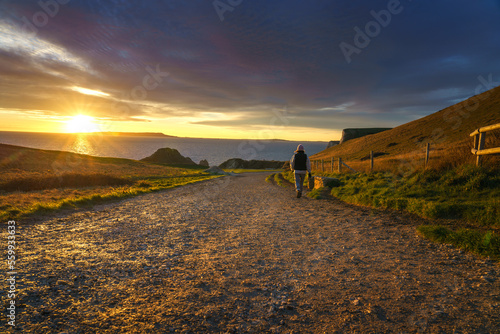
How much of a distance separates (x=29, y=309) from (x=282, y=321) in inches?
139

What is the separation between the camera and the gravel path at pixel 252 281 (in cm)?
335

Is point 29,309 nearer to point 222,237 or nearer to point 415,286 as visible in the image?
point 222,237

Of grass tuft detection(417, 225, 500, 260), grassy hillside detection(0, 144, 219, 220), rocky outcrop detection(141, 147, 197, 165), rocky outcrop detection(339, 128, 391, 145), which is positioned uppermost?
rocky outcrop detection(339, 128, 391, 145)

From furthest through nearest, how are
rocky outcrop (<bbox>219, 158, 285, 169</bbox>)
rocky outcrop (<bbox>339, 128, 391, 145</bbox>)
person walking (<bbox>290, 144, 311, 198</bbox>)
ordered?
1. rocky outcrop (<bbox>339, 128, 391, 145</bbox>)
2. rocky outcrop (<bbox>219, 158, 285, 169</bbox>)
3. person walking (<bbox>290, 144, 311, 198</bbox>)

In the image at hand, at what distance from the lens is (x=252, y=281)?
4.53 m

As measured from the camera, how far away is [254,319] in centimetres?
346

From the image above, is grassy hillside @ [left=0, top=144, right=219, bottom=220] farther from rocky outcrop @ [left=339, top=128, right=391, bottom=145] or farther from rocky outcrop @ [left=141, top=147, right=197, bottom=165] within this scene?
rocky outcrop @ [left=339, top=128, right=391, bottom=145]

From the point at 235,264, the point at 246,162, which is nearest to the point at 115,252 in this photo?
the point at 235,264

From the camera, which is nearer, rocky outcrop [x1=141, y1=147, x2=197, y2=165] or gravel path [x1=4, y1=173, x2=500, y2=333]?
gravel path [x1=4, y1=173, x2=500, y2=333]

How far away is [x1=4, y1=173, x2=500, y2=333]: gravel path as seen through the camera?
335cm

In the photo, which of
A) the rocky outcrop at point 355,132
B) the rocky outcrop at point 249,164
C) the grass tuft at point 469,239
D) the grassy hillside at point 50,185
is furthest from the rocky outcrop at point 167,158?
the grass tuft at point 469,239

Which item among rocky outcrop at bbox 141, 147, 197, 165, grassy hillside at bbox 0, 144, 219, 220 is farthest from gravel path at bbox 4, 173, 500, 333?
rocky outcrop at bbox 141, 147, 197, 165

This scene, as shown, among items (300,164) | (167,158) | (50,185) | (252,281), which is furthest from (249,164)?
(252,281)

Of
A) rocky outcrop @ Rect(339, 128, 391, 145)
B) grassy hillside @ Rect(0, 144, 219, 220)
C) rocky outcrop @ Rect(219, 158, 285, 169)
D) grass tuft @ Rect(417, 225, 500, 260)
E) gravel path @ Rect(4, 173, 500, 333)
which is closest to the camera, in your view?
gravel path @ Rect(4, 173, 500, 333)
